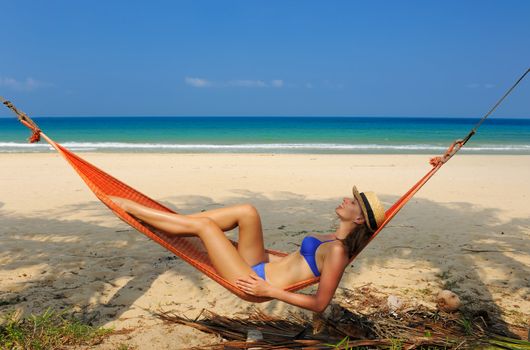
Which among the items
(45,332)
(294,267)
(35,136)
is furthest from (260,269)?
(35,136)

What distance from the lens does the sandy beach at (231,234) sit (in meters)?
2.84

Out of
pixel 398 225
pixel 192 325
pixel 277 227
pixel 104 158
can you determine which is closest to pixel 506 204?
pixel 398 225

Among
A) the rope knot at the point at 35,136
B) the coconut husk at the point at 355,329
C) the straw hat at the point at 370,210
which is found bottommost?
the coconut husk at the point at 355,329

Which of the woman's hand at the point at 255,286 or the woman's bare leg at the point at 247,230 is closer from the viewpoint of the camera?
the woman's hand at the point at 255,286

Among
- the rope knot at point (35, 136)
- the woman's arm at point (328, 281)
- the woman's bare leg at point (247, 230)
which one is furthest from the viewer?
the rope knot at point (35, 136)

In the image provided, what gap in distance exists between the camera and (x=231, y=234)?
4.49 metres

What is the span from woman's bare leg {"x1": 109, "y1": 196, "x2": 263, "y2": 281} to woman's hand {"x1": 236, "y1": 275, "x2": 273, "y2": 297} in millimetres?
66

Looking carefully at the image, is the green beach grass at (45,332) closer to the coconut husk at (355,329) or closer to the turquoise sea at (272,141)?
the coconut husk at (355,329)

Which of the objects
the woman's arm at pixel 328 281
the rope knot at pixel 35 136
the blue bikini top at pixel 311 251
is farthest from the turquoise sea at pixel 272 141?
the woman's arm at pixel 328 281

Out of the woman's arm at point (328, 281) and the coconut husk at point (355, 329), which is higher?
the woman's arm at point (328, 281)

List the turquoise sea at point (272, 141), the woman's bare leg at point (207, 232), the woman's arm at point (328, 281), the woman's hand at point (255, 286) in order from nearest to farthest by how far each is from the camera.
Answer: the woman's arm at point (328, 281), the woman's hand at point (255, 286), the woman's bare leg at point (207, 232), the turquoise sea at point (272, 141)

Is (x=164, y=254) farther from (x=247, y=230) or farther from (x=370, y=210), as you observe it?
(x=370, y=210)

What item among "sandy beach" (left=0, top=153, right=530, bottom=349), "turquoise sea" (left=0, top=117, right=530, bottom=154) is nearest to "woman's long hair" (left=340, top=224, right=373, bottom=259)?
"sandy beach" (left=0, top=153, right=530, bottom=349)

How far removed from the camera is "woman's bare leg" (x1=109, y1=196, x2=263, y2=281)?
7.13 ft
